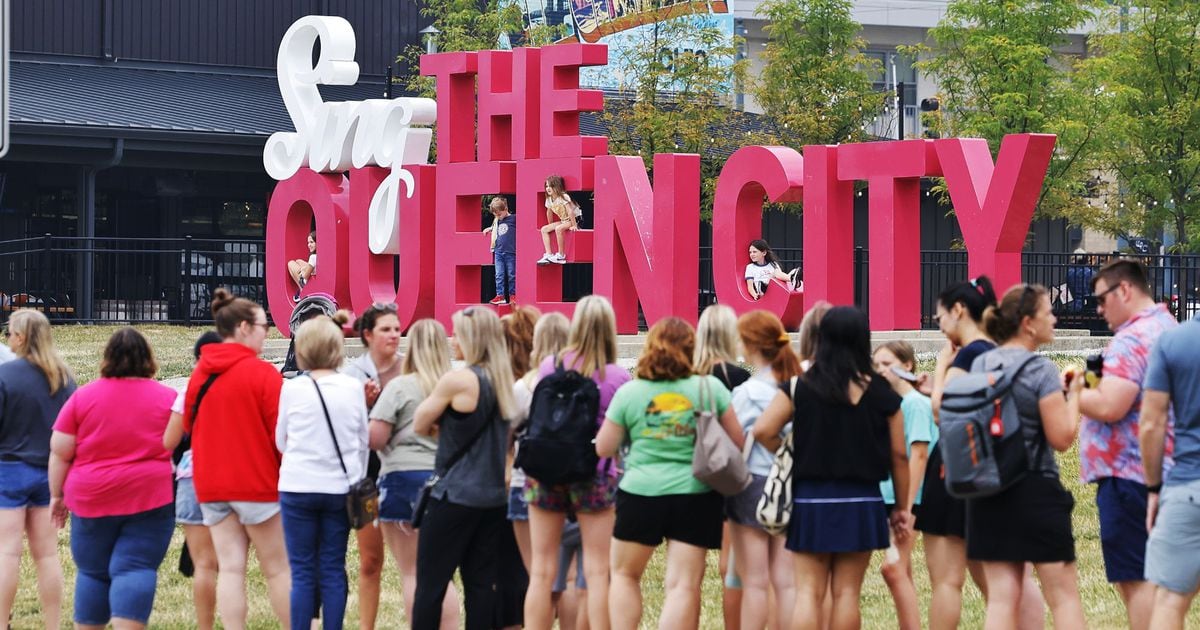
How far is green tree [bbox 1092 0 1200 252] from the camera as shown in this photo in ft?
98.9

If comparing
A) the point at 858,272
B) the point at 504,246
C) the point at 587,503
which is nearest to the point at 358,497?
the point at 587,503

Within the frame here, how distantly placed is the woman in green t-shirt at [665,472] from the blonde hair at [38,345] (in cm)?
274

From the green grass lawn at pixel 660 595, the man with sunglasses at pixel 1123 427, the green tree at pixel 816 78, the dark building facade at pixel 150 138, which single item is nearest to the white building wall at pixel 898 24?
the green tree at pixel 816 78

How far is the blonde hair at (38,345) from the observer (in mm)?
7977

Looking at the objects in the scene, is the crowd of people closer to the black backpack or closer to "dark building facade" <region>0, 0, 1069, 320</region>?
the black backpack

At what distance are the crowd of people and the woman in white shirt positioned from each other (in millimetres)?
11

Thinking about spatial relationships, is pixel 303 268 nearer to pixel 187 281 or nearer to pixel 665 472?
pixel 187 281

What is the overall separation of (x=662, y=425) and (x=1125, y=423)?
1.89 metres

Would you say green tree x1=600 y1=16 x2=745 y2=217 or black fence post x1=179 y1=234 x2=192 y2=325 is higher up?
green tree x1=600 y1=16 x2=745 y2=217

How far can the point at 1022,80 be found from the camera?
3034cm

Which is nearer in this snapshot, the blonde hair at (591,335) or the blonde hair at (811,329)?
the blonde hair at (811,329)

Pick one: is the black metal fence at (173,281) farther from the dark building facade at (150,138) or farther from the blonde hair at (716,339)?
the blonde hair at (716,339)

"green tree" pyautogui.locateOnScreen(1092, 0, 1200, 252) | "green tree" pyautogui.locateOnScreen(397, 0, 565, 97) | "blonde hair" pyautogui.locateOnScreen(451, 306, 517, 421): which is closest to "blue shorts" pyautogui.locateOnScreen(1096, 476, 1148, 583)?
"blonde hair" pyautogui.locateOnScreen(451, 306, 517, 421)

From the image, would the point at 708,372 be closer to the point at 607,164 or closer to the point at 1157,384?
the point at 1157,384
